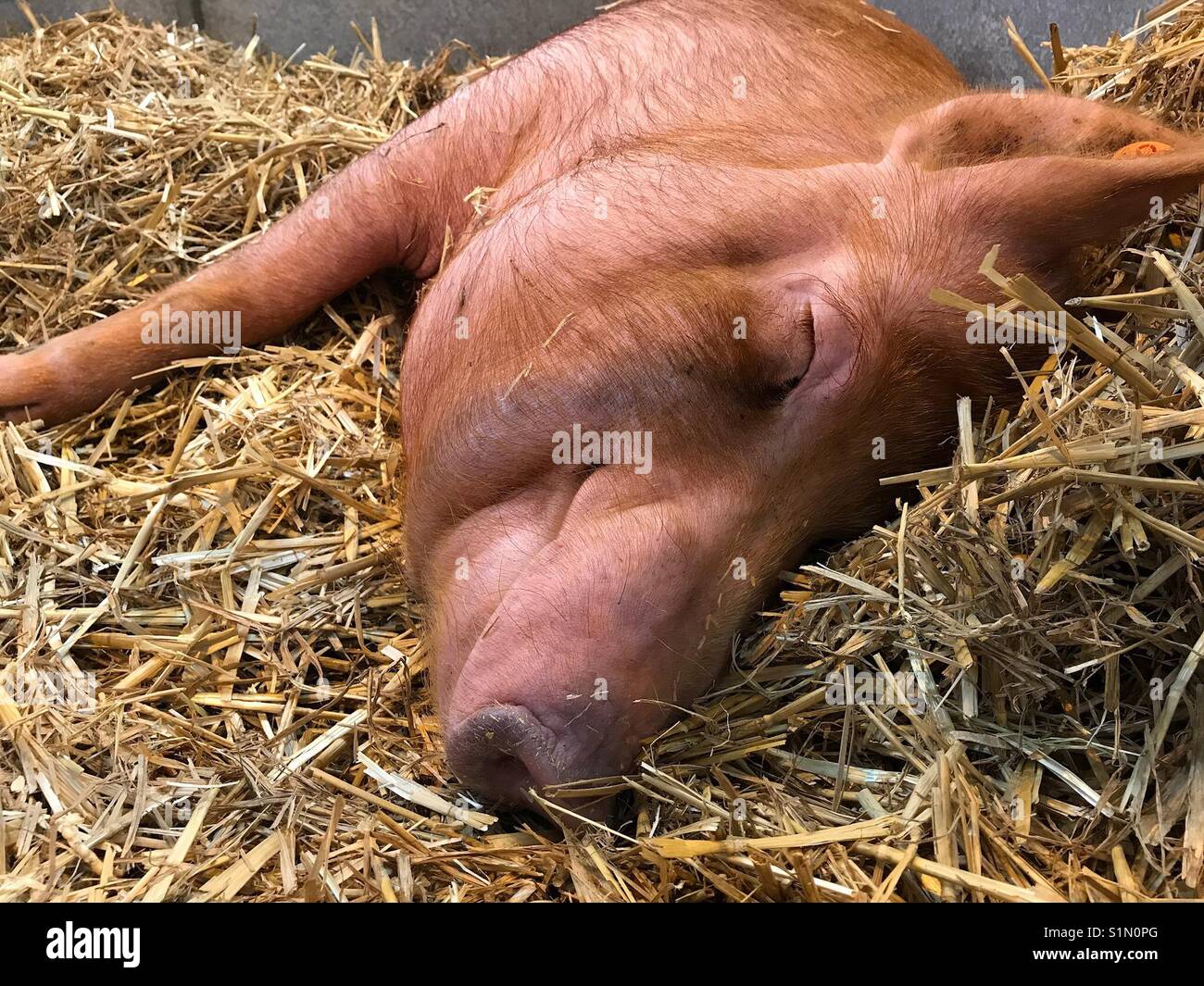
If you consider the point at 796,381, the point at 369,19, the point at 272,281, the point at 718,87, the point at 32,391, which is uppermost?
the point at 369,19

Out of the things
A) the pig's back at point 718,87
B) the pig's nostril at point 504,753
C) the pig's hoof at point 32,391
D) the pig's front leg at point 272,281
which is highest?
the pig's back at point 718,87

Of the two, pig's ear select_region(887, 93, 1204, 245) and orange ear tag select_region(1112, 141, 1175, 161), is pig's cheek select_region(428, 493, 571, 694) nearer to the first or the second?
pig's ear select_region(887, 93, 1204, 245)

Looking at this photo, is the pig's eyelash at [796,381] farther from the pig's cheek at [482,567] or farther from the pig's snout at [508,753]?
the pig's snout at [508,753]

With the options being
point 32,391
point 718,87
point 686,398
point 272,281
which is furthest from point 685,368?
point 32,391

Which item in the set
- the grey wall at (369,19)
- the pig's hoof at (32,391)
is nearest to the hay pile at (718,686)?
the pig's hoof at (32,391)

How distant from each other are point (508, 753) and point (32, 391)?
2.19 m

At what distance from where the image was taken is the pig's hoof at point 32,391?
12.0ft

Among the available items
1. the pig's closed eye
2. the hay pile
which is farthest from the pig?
the hay pile

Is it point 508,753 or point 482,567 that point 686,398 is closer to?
point 482,567

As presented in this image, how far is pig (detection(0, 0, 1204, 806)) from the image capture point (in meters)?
2.48

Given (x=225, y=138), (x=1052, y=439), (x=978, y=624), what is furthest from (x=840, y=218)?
(x=225, y=138)

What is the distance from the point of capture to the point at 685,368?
2611 mm
